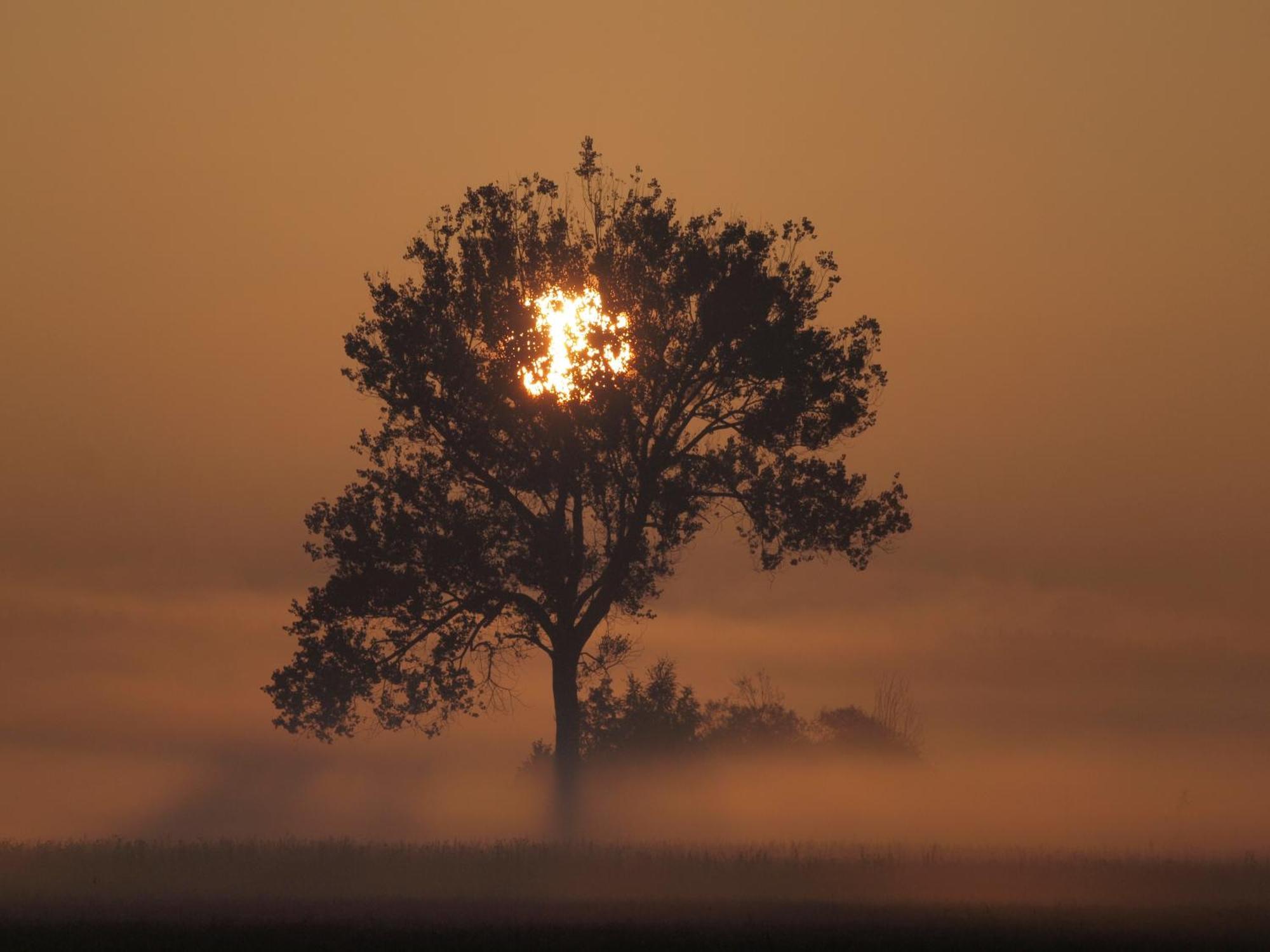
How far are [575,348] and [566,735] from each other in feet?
34.4

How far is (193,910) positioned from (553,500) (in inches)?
741

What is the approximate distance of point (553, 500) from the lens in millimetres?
43812

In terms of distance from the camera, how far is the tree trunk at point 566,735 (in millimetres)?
43500

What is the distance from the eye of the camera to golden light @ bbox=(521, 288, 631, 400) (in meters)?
42.2

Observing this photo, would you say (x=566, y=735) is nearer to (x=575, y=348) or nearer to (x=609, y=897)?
(x=575, y=348)

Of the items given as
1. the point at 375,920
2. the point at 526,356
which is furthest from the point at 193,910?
the point at 526,356

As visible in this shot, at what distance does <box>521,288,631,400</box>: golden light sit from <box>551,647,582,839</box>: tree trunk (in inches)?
287

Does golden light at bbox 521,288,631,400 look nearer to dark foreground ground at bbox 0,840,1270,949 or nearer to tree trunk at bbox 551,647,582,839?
tree trunk at bbox 551,647,582,839

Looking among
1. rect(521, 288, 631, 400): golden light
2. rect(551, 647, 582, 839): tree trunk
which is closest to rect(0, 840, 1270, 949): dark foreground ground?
rect(551, 647, 582, 839): tree trunk

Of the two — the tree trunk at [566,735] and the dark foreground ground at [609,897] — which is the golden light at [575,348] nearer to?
the tree trunk at [566,735]

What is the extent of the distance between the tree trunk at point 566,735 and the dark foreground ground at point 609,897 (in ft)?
17.0

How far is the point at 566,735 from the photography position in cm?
4400

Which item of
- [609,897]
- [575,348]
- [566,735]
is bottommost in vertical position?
[609,897]

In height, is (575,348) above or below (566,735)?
above
